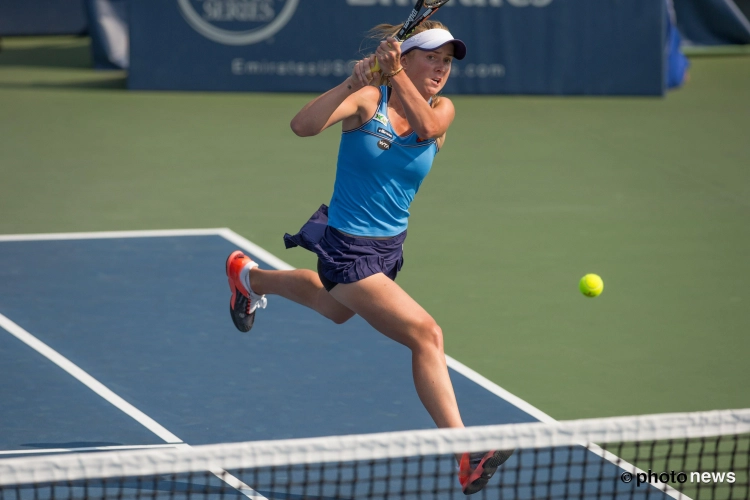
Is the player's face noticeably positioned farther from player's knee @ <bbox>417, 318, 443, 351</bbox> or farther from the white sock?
the white sock

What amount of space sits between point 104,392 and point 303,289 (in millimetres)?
1219

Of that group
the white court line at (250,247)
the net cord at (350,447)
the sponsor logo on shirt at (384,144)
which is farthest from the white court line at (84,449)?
the sponsor logo on shirt at (384,144)

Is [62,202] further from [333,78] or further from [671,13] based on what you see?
[671,13]

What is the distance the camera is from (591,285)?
776 cm

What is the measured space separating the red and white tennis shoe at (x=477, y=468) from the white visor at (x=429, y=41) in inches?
72.6

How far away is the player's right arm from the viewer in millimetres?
5137

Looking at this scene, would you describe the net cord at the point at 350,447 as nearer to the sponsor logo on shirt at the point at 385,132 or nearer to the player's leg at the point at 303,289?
the sponsor logo on shirt at the point at 385,132

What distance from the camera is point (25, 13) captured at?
62.2ft

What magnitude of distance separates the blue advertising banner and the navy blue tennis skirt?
9215mm

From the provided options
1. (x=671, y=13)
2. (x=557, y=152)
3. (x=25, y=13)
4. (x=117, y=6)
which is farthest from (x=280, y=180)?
(x=25, y=13)

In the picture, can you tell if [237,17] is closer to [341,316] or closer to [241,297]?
[241,297]

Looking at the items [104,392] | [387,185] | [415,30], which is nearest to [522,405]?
[387,185]

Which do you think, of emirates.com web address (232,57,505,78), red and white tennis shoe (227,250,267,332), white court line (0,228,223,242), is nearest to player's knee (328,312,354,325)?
red and white tennis shoe (227,250,267,332)

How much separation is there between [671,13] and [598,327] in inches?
376
